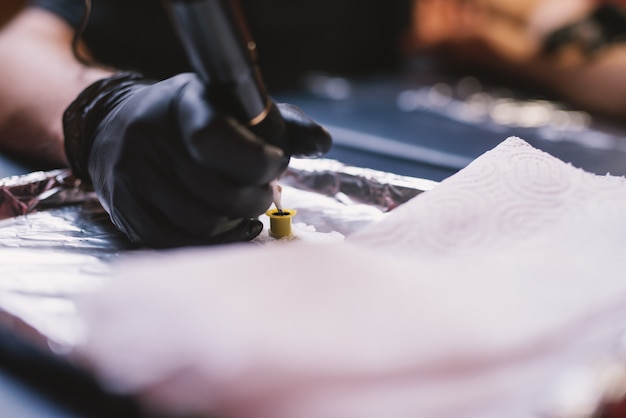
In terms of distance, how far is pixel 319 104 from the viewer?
1141 millimetres

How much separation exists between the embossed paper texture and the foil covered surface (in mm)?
65

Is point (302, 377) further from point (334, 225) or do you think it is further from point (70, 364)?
point (334, 225)

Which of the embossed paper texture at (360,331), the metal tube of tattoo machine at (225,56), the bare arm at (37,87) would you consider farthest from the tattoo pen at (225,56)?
the bare arm at (37,87)

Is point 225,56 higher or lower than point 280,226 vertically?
higher

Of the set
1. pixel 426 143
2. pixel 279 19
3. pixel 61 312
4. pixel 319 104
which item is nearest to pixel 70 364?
pixel 61 312

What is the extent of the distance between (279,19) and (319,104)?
283 mm

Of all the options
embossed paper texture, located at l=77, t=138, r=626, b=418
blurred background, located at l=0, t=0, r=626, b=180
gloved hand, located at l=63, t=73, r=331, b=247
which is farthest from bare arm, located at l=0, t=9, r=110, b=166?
embossed paper texture, located at l=77, t=138, r=626, b=418

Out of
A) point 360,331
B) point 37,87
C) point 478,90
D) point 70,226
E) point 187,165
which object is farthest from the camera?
point 478,90

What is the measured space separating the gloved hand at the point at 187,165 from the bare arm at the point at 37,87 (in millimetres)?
209

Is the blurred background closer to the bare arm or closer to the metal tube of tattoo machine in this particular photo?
the bare arm

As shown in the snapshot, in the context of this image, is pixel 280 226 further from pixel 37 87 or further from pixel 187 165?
pixel 37 87

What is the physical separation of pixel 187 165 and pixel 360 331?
177mm

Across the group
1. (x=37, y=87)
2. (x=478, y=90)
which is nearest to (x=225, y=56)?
(x=37, y=87)

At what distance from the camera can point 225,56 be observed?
13.9 inches
